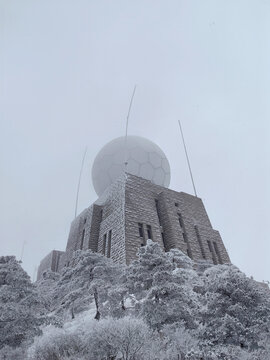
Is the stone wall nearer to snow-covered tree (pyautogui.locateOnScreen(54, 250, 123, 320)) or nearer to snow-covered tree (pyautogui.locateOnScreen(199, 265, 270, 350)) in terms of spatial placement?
snow-covered tree (pyautogui.locateOnScreen(54, 250, 123, 320))

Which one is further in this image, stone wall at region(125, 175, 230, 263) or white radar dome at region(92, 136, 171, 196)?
white radar dome at region(92, 136, 171, 196)

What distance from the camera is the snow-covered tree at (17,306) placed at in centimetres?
803

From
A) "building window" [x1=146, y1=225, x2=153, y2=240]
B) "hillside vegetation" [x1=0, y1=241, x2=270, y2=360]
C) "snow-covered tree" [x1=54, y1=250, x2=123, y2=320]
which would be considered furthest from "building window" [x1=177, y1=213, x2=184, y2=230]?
"hillside vegetation" [x1=0, y1=241, x2=270, y2=360]

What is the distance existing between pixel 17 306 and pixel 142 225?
12457 mm

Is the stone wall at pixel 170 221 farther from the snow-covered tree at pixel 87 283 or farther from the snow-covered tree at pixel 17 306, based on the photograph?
the snow-covered tree at pixel 17 306

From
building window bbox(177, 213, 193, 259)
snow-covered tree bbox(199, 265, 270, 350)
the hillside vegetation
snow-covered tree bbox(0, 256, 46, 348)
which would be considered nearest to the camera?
the hillside vegetation

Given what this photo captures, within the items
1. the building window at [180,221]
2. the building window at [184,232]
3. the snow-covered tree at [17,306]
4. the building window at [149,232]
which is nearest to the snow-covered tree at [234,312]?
the snow-covered tree at [17,306]

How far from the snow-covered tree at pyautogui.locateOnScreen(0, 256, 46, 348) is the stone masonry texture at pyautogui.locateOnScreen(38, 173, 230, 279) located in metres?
8.36

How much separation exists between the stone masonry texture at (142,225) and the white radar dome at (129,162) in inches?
98.9

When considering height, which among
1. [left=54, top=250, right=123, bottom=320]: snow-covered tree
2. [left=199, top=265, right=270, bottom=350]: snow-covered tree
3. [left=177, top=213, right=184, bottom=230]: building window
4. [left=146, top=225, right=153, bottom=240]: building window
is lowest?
[left=199, top=265, right=270, bottom=350]: snow-covered tree

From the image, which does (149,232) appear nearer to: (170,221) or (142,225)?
(142,225)

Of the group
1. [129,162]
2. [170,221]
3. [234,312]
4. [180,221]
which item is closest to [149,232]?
[170,221]

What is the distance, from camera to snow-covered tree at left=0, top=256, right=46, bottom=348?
803cm

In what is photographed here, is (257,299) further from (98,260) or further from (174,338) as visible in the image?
(98,260)
